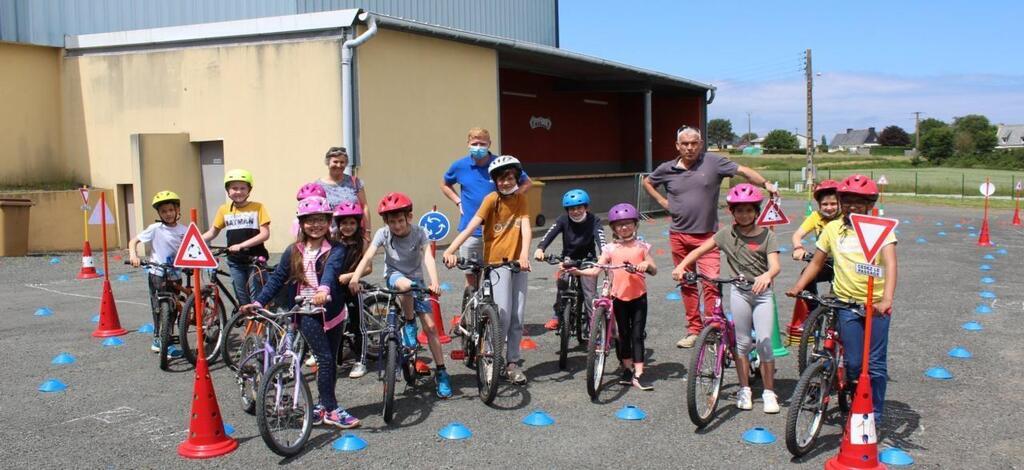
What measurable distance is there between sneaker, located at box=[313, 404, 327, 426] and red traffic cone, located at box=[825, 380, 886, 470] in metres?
3.12

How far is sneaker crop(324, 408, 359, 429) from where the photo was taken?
5.66 m

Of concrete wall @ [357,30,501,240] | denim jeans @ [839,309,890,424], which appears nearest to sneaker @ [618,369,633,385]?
denim jeans @ [839,309,890,424]

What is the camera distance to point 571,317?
784cm

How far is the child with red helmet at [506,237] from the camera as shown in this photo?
6.59 m

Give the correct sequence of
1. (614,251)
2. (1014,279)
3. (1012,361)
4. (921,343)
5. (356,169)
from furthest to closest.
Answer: (356,169)
(1014,279)
(921,343)
(1012,361)
(614,251)

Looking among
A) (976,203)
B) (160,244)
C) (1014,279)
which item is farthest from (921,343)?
(976,203)

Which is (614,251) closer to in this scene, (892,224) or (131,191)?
(892,224)

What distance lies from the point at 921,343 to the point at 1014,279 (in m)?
Answer: 5.59

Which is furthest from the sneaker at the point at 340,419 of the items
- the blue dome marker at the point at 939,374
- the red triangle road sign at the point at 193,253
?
the blue dome marker at the point at 939,374

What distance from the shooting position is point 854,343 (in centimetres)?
524

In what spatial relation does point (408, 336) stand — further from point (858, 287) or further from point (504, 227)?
point (858, 287)

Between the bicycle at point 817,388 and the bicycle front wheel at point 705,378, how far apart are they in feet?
1.91

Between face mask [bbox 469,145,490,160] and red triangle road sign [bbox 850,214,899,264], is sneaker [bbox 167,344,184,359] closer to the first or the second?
face mask [bbox 469,145,490,160]

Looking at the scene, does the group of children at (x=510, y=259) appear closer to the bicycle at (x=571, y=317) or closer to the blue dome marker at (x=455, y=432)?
the bicycle at (x=571, y=317)
